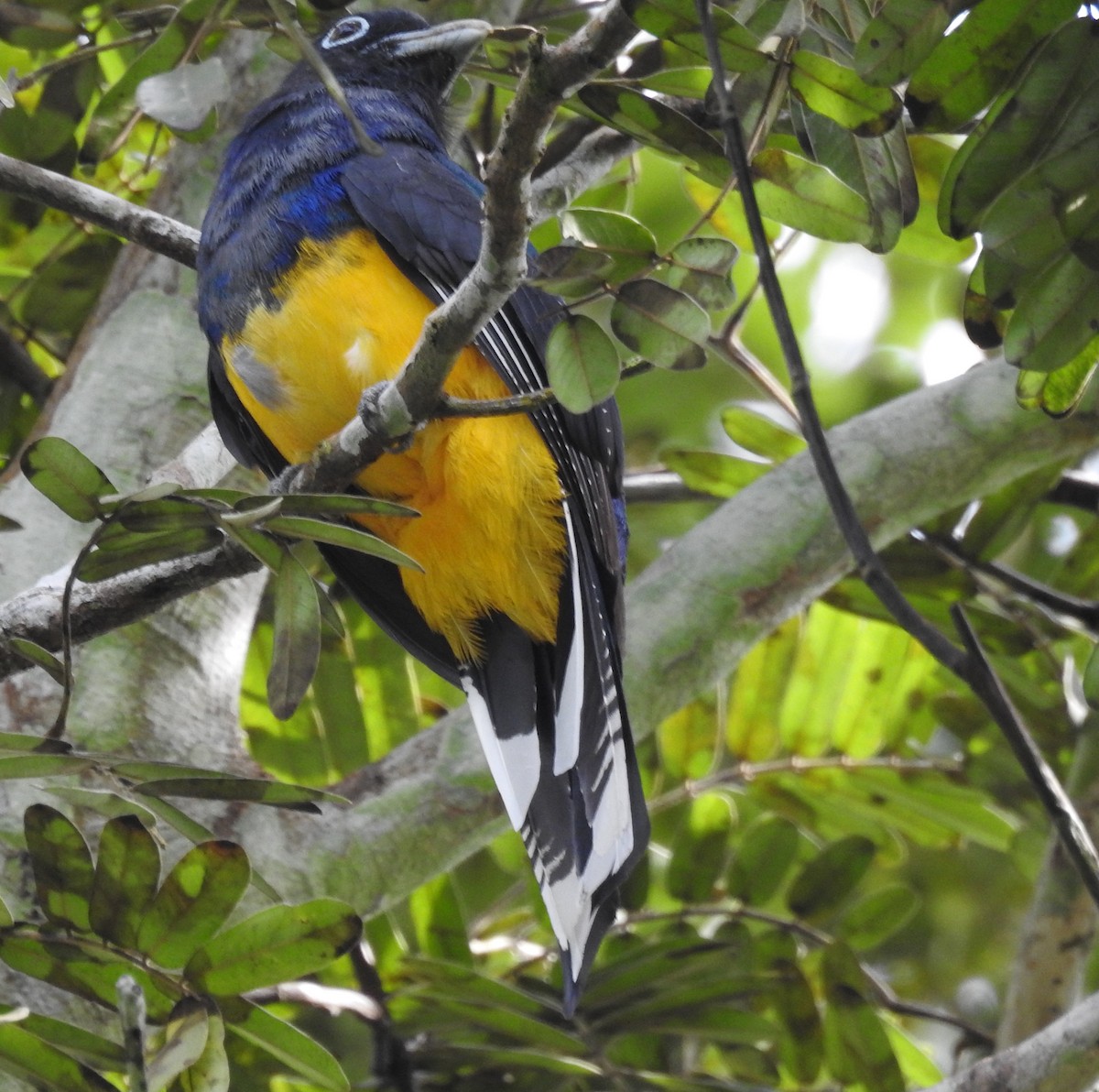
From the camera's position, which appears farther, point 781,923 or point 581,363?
point 781,923

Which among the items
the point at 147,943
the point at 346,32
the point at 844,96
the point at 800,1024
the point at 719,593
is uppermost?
the point at 346,32

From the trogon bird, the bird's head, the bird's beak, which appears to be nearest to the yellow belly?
the trogon bird

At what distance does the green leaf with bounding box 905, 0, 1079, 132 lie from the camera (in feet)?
6.21

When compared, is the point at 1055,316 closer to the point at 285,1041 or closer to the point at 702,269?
the point at 702,269

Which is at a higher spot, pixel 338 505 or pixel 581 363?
pixel 581 363

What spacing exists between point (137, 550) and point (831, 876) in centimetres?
201

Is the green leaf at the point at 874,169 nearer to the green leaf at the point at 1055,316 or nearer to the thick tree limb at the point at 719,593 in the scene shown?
the green leaf at the point at 1055,316

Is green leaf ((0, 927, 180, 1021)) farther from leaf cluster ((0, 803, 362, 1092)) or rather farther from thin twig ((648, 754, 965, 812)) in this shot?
thin twig ((648, 754, 965, 812))

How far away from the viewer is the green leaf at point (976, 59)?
189 centimetres

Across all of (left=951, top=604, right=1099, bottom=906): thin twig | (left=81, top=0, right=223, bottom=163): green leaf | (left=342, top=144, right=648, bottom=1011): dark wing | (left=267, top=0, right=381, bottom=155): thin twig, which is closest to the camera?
(left=267, top=0, right=381, bottom=155): thin twig

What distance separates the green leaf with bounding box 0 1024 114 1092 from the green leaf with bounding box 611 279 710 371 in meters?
1.23

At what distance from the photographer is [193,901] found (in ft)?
7.13

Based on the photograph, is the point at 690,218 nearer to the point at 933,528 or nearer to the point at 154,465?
the point at 933,528

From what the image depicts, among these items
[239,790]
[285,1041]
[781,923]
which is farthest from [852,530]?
[781,923]
